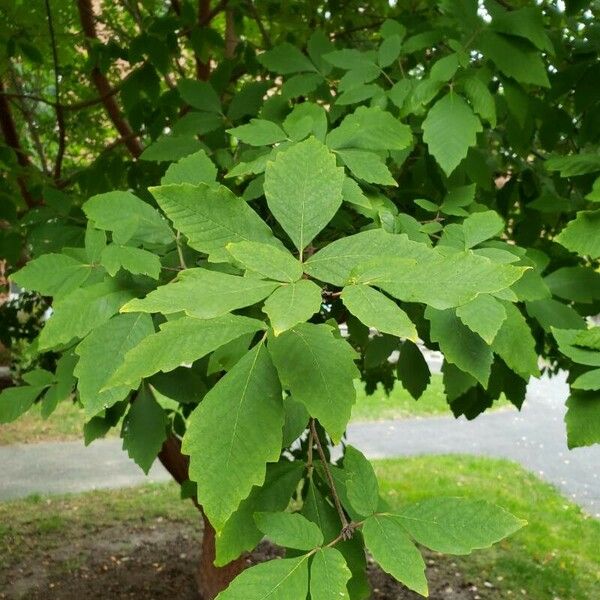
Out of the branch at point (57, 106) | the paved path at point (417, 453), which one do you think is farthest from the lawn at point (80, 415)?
the branch at point (57, 106)

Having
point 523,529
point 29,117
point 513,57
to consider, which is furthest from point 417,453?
point 513,57

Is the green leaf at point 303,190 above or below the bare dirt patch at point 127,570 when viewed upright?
above

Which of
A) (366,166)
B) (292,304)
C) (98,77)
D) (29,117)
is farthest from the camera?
(29,117)

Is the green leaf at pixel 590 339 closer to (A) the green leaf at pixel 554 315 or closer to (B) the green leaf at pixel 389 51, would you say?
(A) the green leaf at pixel 554 315

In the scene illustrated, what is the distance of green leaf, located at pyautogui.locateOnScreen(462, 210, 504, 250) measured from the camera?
1.27 meters

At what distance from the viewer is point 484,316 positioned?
3.34ft

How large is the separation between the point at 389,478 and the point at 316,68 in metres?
5.61

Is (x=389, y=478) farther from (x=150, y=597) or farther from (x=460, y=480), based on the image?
(x=150, y=597)

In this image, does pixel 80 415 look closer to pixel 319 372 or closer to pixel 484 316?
pixel 484 316

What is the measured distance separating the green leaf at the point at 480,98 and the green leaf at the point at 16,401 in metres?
1.07

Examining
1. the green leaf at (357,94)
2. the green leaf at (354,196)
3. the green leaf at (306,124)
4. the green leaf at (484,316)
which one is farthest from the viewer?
the green leaf at (357,94)

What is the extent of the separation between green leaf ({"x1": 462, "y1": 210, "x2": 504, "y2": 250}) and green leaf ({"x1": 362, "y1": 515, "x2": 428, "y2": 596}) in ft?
1.80

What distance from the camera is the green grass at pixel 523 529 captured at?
4.66 meters

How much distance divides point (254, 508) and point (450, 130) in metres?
0.86
